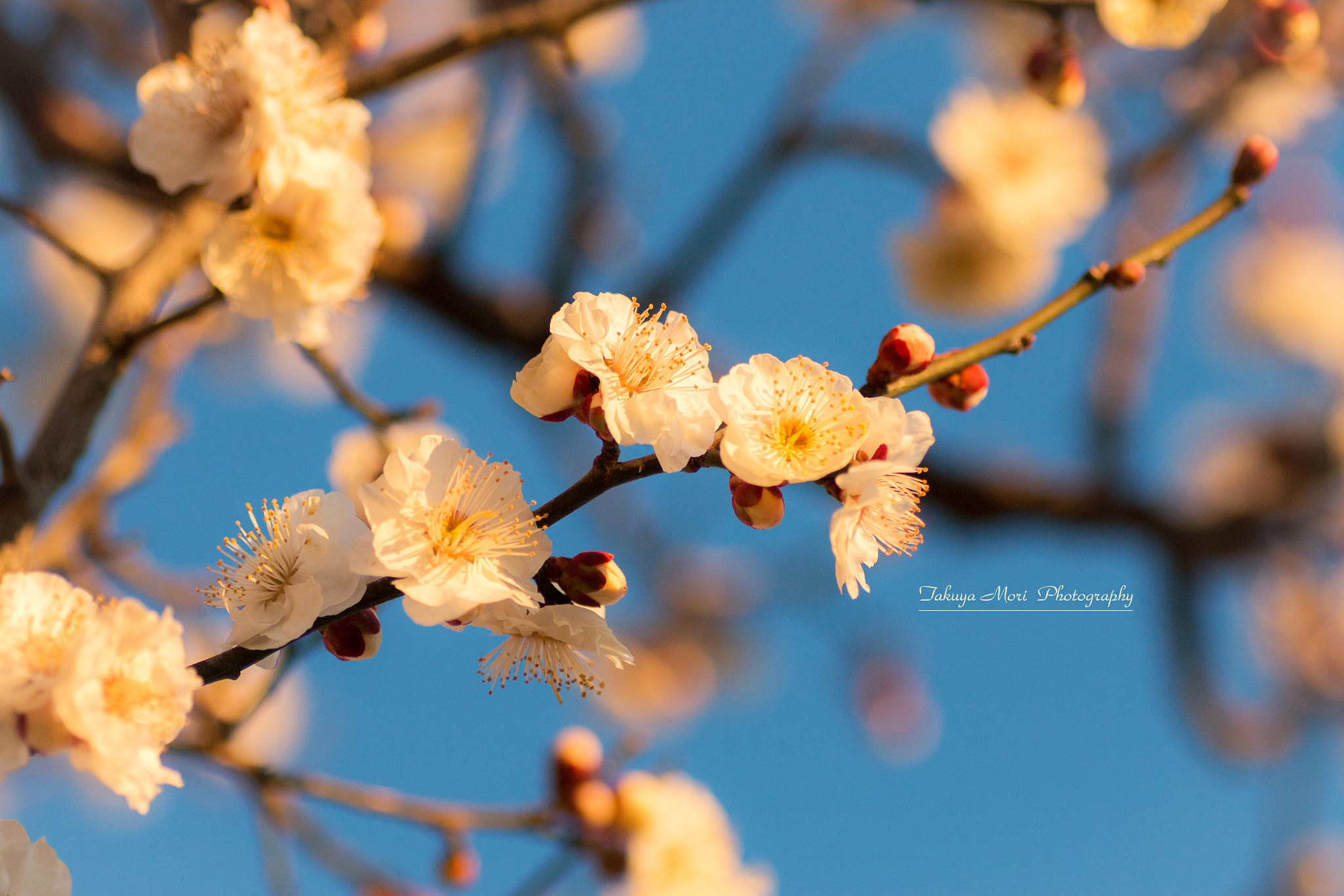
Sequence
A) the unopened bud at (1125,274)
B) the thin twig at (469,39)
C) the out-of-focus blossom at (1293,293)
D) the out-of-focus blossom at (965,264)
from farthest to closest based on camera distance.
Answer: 1. the out-of-focus blossom at (1293,293)
2. the out-of-focus blossom at (965,264)
3. the thin twig at (469,39)
4. the unopened bud at (1125,274)

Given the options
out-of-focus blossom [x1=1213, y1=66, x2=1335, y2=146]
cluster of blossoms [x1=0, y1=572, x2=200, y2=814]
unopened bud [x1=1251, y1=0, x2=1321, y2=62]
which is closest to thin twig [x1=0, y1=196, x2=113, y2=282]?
cluster of blossoms [x1=0, y1=572, x2=200, y2=814]

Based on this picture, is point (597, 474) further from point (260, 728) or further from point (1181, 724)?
point (260, 728)

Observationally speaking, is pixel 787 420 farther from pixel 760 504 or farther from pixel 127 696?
pixel 127 696

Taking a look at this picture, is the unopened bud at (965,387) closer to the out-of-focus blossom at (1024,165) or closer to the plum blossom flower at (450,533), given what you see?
the plum blossom flower at (450,533)

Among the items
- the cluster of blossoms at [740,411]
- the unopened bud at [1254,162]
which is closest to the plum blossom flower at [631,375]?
the cluster of blossoms at [740,411]

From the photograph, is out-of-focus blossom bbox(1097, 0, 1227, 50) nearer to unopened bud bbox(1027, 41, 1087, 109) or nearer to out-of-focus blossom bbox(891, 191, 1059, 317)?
unopened bud bbox(1027, 41, 1087, 109)
